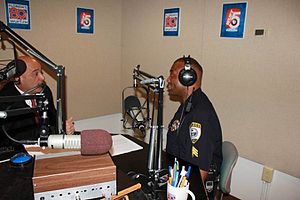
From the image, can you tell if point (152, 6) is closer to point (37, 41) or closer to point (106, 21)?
point (106, 21)

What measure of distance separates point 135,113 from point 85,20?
6.06 feet

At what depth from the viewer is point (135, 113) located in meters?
1.59

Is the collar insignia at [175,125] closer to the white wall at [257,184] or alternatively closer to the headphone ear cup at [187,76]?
the headphone ear cup at [187,76]

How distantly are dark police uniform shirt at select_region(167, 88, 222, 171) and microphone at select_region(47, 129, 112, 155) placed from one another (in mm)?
875

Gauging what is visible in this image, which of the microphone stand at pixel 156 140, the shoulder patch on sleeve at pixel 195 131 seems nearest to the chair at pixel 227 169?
the shoulder patch on sleeve at pixel 195 131

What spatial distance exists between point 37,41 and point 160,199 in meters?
2.22

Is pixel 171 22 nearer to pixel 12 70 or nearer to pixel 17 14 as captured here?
pixel 17 14

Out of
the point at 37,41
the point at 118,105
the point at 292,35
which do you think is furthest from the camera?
the point at 118,105

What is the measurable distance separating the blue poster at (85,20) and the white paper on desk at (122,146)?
1607mm

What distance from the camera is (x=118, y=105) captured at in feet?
11.7

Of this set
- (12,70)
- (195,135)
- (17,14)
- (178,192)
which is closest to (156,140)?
(178,192)

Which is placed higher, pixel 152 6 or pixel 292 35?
pixel 152 6

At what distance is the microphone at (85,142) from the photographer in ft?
2.78

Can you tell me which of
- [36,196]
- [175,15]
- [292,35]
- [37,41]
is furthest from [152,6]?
[36,196]
